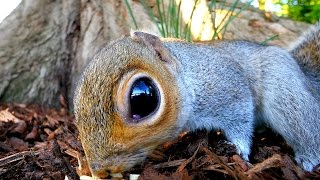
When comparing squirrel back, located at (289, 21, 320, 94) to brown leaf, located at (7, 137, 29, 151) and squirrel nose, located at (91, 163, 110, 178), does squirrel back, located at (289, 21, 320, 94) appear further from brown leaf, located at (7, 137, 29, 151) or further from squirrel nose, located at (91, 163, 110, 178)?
brown leaf, located at (7, 137, 29, 151)

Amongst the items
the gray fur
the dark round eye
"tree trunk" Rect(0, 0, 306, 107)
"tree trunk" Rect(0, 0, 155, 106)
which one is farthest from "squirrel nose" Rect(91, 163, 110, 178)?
"tree trunk" Rect(0, 0, 155, 106)

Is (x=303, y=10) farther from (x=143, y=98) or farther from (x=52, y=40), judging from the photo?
(x=143, y=98)

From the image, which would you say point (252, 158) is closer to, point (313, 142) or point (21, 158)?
point (313, 142)

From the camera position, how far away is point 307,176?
1557mm

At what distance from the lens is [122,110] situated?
1.51 m

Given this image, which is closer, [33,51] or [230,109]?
[230,109]

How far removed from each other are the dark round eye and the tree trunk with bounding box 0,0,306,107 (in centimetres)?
242

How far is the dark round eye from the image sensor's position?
5.03 feet

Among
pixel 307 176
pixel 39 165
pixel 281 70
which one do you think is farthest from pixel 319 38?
pixel 39 165

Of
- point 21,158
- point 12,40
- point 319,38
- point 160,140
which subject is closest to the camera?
point 160,140

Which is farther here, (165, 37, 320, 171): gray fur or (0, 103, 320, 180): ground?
(165, 37, 320, 171): gray fur

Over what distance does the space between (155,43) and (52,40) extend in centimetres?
261

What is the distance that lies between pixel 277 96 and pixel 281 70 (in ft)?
0.43

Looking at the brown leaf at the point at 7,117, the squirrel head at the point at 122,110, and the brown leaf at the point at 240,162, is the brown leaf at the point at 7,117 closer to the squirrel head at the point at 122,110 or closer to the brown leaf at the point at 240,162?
the squirrel head at the point at 122,110
